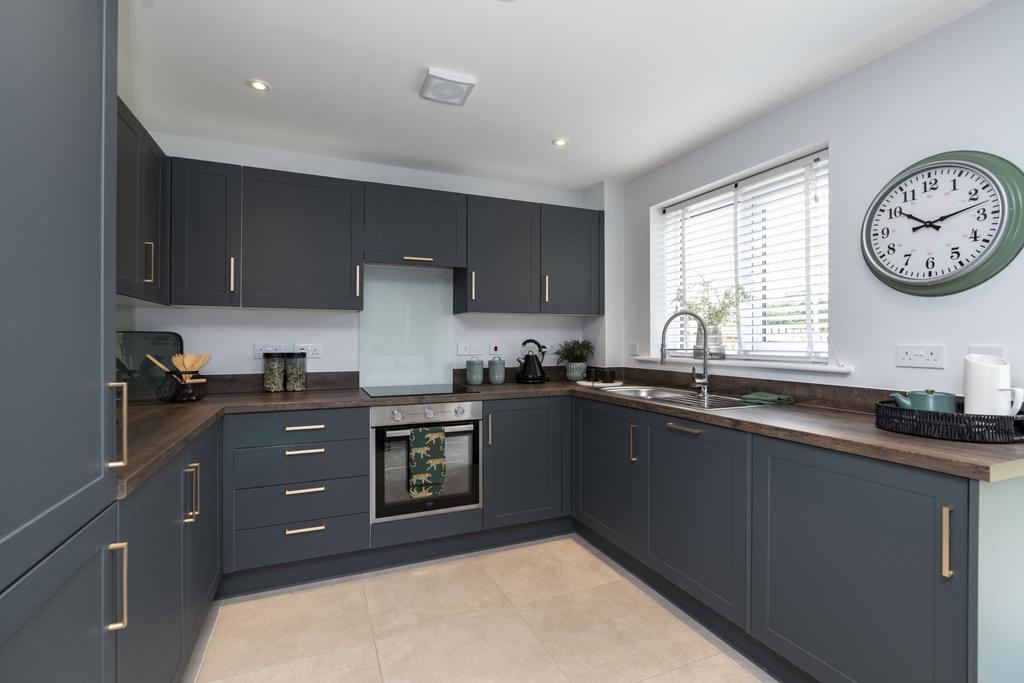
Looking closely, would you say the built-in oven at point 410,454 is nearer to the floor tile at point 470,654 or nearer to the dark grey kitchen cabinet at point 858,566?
the floor tile at point 470,654

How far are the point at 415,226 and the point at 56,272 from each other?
231 cm

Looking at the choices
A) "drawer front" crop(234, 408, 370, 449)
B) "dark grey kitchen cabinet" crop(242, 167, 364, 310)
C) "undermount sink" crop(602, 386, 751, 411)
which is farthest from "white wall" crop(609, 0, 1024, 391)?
"dark grey kitchen cabinet" crop(242, 167, 364, 310)

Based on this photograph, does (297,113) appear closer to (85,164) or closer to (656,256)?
(85,164)

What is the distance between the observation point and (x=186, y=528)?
5.68 feet

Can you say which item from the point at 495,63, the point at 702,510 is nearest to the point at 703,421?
the point at 702,510

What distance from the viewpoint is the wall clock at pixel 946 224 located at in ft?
5.51

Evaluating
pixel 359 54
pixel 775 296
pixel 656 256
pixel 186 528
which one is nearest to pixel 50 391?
pixel 186 528

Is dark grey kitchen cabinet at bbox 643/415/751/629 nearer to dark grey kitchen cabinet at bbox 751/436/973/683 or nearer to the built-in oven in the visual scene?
dark grey kitchen cabinet at bbox 751/436/973/683

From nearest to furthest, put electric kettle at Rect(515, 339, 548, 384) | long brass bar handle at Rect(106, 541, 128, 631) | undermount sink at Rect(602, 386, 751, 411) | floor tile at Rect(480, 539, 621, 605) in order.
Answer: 1. long brass bar handle at Rect(106, 541, 128, 631)
2. undermount sink at Rect(602, 386, 751, 411)
3. floor tile at Rect(480, 539, 621, 605)
4. electric kettle at Rect(515, 339, 548, 384)

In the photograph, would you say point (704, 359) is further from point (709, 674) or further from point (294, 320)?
point (294, 320)

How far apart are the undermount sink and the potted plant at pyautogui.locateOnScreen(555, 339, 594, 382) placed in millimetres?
454

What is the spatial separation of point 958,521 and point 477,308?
2.54m

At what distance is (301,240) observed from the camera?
2820mm

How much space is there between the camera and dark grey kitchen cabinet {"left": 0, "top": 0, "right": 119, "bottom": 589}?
0.74 metres
